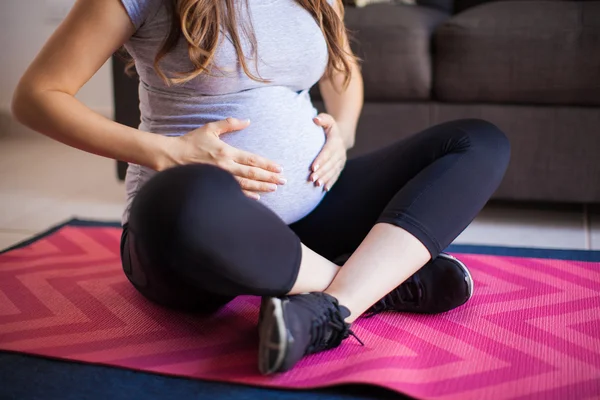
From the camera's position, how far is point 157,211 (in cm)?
80

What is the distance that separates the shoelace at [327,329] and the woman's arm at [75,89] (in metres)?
0.28

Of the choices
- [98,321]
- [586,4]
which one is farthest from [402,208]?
[586,4]

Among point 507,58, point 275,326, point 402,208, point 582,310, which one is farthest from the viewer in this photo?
point 507,58

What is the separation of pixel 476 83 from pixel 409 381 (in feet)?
3.11

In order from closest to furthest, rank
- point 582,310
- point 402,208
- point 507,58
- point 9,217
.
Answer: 1. point 402,208
2. point 582,310
3. point 507,58
4. point 9,217

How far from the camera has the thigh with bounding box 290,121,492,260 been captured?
1.08 m

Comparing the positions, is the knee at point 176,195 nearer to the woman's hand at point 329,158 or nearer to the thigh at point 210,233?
the thigh at point 210,233

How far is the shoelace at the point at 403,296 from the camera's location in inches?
41.1

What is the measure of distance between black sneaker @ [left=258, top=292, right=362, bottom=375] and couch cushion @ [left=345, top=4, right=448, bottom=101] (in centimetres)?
87

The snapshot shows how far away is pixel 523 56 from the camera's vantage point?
5.12 ft

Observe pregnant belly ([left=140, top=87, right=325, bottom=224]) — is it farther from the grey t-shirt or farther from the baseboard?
the baseboard

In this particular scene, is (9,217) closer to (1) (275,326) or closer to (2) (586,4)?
(1) (275,326)

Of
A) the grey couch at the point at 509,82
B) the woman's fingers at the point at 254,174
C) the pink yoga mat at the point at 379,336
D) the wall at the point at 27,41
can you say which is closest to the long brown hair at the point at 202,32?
the woman's fingers at the point at 254,174

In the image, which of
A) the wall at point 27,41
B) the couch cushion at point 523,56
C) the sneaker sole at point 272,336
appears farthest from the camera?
the wall at point 27,41
